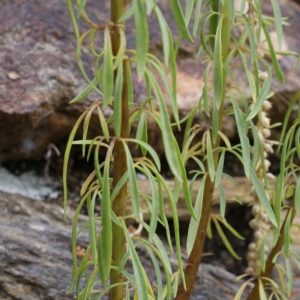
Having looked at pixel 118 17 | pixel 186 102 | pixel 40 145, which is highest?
pixel 118 17

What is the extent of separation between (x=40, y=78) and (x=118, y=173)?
2.64 ft

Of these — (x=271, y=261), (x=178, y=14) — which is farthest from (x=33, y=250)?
(x=178, y=14)

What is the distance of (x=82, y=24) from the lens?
4.85 feet

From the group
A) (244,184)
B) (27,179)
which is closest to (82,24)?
(27,179)

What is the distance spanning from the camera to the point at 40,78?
1285 millimetres

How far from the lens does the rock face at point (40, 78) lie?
1235 millimetres

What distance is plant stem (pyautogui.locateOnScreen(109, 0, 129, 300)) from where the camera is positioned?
1.67 ft

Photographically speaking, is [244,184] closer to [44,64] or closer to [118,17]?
[44,64]

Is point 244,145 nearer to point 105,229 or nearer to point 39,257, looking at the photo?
point 105,229

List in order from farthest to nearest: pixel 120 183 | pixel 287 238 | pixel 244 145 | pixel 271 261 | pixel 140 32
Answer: pixel 271 261, pixel 287 238, pixel 244 145, pixel 120 183, pixel 140 32

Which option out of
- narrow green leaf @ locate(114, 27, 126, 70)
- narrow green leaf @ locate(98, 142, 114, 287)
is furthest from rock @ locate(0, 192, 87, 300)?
narrow green leaf @ locate(114, 27, 126, 70)

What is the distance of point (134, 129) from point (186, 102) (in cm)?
21

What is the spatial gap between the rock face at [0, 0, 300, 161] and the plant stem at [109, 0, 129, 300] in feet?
2.31

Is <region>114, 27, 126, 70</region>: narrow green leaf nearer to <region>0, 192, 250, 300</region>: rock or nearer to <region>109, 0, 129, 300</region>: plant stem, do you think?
<region>109, 0, 129, 300</region>: plant stem
